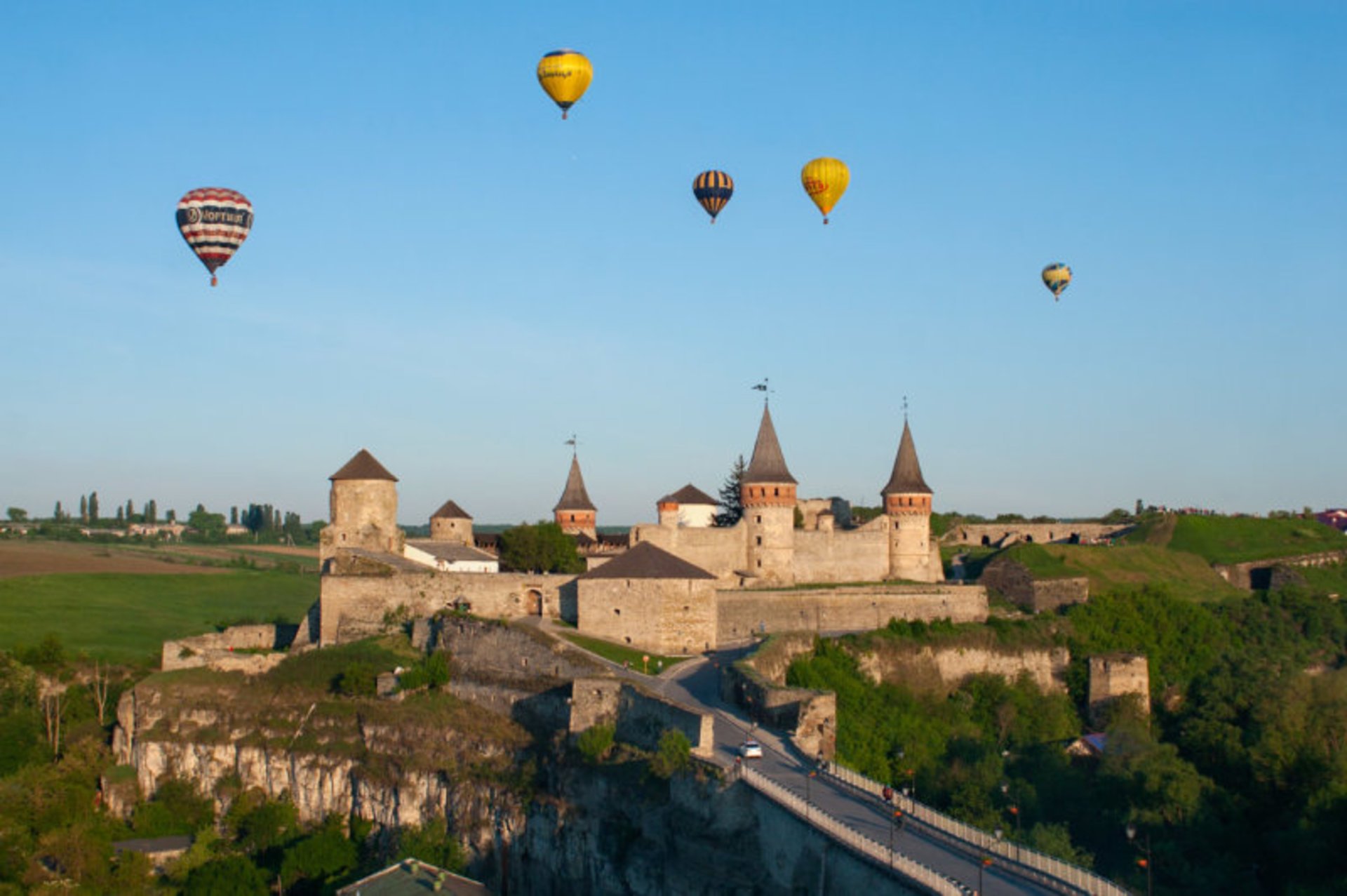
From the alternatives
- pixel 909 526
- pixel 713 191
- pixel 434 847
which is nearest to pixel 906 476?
pixel 909 526

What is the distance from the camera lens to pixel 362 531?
56.4 meters

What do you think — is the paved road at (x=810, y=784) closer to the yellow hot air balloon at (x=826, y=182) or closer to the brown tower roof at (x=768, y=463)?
the brown tower roof at (x=768, y=463)

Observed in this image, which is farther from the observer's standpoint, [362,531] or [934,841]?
[362,531]

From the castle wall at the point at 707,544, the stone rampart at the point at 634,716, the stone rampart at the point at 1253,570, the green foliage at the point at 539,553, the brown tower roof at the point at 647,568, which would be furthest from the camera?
the stone rampart at the point at 1253,570

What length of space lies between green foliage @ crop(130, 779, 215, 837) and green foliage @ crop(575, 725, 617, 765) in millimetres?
14342

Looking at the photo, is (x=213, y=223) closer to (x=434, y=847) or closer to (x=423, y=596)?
(x=423, y=596)

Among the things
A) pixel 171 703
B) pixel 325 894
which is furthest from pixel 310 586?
pixel 325 894

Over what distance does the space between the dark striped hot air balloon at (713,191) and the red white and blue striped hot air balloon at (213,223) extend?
16515 millimetres

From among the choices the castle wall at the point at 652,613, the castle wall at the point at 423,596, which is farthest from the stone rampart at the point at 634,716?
the castle wall at the point at 423,596

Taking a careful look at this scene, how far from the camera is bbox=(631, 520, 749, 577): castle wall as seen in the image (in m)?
55.8

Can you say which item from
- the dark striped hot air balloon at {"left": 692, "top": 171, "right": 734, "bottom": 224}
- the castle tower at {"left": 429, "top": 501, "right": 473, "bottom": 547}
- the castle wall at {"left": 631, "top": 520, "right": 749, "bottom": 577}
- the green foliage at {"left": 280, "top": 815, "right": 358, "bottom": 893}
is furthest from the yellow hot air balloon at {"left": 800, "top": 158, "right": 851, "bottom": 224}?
the green foliage at {"left": 280, "top": 815, "right": 358, "bottom": 893}

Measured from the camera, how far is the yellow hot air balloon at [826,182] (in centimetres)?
5738

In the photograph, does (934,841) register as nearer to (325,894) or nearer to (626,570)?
(325,894)

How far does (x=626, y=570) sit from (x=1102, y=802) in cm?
1648
